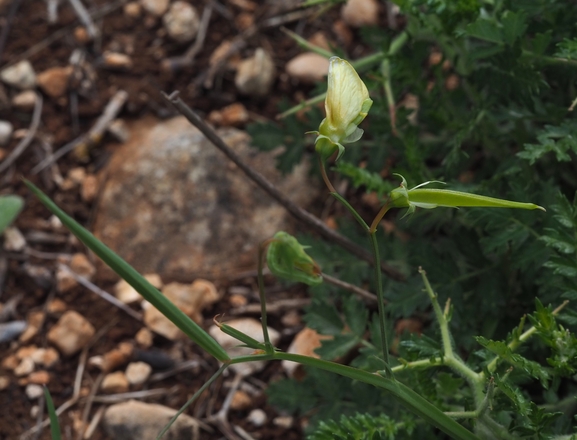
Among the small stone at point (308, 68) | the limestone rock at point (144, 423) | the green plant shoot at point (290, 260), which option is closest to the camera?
the green plant shoot at point (290, 260)

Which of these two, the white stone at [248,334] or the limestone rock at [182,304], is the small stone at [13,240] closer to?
the limestone rock at [182,304]

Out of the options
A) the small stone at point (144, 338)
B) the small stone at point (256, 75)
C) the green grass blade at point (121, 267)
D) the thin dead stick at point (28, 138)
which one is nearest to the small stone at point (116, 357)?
the small stone at point (144, 338)

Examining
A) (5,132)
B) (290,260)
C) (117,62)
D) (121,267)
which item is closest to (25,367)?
(5,132)

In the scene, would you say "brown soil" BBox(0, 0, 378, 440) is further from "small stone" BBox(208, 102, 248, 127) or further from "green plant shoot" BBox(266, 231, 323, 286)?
"green plant shoot" BBox(266, 231, 323, 286)

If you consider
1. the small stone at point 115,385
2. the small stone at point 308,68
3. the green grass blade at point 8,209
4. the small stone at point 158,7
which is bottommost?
the small stone at point 115,385

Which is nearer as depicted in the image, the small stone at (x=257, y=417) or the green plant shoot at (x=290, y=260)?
the green plant shoot at (x=290, y=260)

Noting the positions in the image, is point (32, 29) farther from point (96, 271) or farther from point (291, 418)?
point (291, 418)
